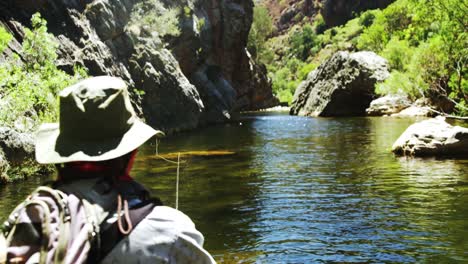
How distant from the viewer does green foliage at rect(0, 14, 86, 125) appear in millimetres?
19281

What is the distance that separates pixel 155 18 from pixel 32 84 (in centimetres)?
3151

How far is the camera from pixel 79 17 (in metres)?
40.3

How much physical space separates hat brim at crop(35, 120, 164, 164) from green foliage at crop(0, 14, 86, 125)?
17899mm

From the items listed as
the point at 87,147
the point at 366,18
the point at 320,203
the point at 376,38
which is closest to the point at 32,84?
the point at 320,203

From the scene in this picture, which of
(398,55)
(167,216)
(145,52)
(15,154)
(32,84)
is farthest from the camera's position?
(398,55)

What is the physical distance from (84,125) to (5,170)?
16433 millimetres

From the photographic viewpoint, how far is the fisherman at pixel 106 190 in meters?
2.25

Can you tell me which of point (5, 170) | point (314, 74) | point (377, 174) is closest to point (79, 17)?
point (5, 170)

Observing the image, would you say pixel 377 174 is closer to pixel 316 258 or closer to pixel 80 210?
pixel 316 258

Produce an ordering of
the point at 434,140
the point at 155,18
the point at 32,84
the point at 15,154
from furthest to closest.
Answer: the point at 155,18
the point at 434,140
the point at 32,84
the point at 15,154

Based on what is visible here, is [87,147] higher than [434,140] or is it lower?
higher

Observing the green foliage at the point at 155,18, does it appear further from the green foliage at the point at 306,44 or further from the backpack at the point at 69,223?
the green foliage at the point at 306,44

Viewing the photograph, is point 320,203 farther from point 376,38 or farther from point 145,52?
point 376,38

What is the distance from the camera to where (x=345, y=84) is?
204 ft
